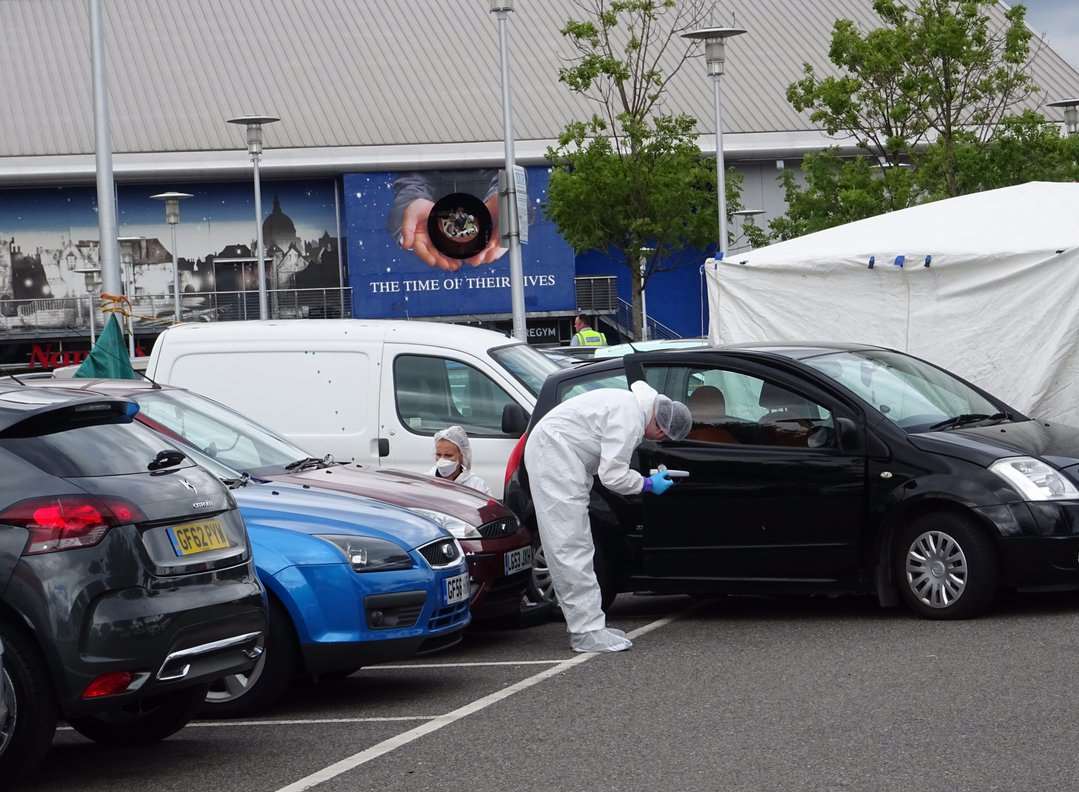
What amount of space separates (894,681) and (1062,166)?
2757 centimetres

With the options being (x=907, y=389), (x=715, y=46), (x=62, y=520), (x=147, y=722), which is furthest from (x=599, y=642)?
(x=715, y=46)

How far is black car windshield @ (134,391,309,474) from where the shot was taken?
32.0 ft

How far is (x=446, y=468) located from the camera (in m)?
11.8

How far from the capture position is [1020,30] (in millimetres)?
34125

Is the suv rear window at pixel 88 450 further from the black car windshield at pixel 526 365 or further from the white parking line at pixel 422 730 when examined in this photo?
the black car windshield at pixel 526 365

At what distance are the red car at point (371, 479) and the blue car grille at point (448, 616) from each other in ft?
2.11

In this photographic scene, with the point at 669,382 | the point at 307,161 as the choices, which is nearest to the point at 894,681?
the point at 669,382

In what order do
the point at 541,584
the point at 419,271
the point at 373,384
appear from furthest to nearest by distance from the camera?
the point at 419,271 < the point at 373,384 < the point at 541,584

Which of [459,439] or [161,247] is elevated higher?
[161,247]

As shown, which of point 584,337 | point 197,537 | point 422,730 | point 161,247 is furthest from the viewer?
point 161,247

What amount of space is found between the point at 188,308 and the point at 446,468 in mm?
42259

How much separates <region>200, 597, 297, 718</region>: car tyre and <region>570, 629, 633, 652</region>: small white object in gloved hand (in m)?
2.06

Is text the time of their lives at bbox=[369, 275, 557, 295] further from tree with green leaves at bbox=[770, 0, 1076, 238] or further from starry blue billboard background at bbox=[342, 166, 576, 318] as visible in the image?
tree with green leaves at bbox=[770, 0, 1076, 238]

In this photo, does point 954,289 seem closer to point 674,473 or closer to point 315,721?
point 674,473
